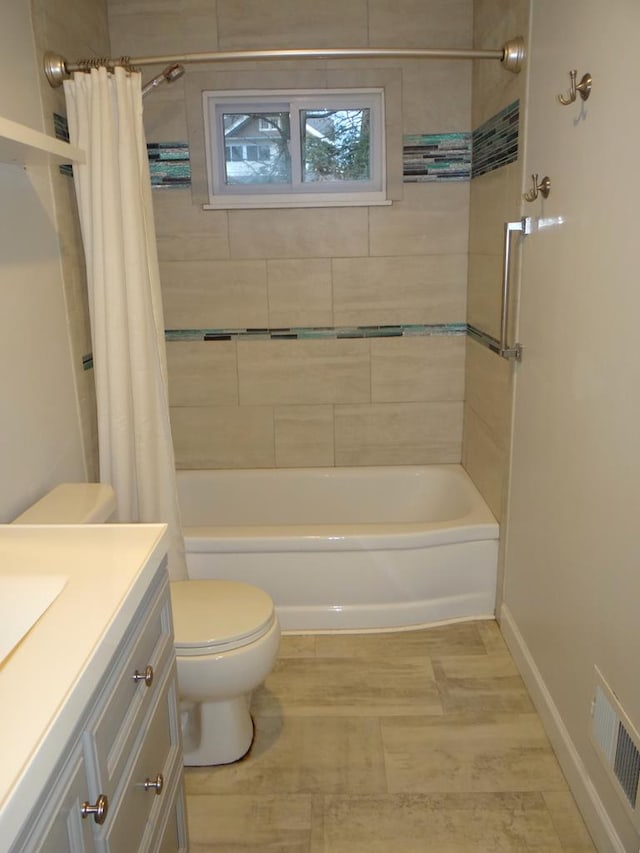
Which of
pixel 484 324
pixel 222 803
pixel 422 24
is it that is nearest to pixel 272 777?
pixel 222 803

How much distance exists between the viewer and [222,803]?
190cm

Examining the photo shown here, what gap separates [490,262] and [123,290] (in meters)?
1.44

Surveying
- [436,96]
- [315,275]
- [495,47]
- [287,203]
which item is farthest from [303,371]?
[495,47]

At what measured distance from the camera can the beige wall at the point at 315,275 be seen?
2963mm

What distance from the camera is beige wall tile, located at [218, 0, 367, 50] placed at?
2.93 metres

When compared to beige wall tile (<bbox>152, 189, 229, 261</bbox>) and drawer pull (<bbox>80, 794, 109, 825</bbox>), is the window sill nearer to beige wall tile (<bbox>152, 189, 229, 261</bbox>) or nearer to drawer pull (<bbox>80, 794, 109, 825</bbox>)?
beige wall tile (<bbox>152, 189, 229, 261</bbox>)

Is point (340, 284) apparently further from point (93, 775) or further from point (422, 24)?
point (93, 775)

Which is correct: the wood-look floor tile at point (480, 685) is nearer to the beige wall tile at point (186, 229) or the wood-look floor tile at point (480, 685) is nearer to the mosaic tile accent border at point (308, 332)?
the mosaic tile accent border at point (308, 332)

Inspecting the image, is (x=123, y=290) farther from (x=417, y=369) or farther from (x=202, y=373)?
(x=417, y=369)

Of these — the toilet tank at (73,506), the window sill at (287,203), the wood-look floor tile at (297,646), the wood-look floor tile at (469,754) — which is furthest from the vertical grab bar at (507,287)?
the toilet tank at (73,506)

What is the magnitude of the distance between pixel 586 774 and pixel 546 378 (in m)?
1.08

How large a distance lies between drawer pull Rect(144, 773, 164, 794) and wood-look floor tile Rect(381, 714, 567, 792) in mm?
821

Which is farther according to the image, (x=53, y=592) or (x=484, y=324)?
(x=484, y=324)

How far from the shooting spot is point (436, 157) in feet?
10.1
